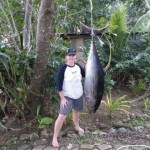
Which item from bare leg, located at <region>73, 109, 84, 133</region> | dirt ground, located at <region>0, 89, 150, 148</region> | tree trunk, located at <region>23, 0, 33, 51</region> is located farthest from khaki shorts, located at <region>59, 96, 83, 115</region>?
tree trunk, located at <region>23, 0, 33, 51</region>

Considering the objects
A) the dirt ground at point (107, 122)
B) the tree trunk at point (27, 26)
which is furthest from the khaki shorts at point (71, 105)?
the tree trunk at point (27, 26)

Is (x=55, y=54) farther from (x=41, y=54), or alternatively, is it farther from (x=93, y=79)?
(x=93, y=79)

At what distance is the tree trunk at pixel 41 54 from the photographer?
3.55 meters

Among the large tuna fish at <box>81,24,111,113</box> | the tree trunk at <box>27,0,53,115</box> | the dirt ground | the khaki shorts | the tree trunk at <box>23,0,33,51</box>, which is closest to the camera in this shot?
the large tuna fish at <box>81,24,111,113</box>

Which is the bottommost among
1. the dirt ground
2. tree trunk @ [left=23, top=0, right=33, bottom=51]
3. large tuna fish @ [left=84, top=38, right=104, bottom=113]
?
the dirt ground

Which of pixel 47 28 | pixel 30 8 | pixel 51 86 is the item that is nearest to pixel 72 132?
pixel 51 86

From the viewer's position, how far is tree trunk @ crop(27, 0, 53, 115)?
355 centimetres

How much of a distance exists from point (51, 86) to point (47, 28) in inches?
31.4

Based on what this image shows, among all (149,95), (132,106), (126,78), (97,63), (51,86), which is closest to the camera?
(97,63)

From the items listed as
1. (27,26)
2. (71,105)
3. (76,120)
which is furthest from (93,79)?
(27,26)

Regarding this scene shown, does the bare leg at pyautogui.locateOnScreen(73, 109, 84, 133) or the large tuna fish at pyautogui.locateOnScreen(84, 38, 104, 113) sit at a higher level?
the large tuna fish at pyautogui.locateOnScreen(84, 38, 104, 113)

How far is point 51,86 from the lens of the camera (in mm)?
3930

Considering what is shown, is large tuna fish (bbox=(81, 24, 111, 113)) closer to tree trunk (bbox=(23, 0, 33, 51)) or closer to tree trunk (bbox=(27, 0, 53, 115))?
tree trunk (bbox=(27, 0, 53, 115))

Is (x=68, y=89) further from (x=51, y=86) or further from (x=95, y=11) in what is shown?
(x=95, y=11)
